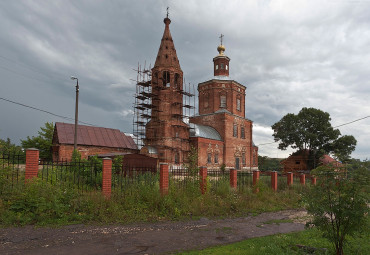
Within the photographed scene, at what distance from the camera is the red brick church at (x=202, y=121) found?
2741 cm

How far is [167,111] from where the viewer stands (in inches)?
1089

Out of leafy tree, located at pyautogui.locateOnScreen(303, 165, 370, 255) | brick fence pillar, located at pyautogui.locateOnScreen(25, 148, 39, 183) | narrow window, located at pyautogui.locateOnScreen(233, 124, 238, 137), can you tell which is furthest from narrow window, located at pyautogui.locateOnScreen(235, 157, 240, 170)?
leafy tree, located at pyautogui.locateOnScreen(303, 165, 370, 255)

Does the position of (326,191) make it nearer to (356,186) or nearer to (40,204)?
(356,186)

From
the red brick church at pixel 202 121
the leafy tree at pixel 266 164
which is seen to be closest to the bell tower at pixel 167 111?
the red brick church at pixel 202 121

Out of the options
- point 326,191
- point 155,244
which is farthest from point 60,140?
point 326,191

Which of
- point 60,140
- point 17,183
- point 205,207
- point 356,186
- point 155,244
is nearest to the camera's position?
point 356,186

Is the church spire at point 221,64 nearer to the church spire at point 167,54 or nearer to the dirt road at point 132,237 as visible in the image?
the church spire at point 167,54

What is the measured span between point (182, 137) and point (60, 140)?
11423mm

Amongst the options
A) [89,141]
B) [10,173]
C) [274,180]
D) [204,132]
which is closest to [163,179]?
[10,173]

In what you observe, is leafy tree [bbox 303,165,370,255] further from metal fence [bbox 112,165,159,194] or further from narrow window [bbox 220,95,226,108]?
narrow window [bbox 220,95,226,108]

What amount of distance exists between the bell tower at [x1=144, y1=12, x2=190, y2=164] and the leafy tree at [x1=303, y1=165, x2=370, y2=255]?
2161cm

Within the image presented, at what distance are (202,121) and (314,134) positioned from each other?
1506 centimetres

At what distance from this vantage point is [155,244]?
6.26 meters

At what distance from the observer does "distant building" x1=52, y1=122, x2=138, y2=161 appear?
23.2 metres
